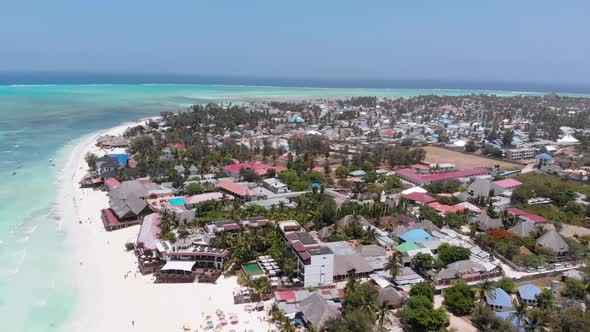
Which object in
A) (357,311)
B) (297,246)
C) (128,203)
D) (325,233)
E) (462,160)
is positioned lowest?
(462,160)

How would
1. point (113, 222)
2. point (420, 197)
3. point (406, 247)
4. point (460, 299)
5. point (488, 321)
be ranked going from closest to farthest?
point (488, 321), point (460, 299), point (406, 247), point (113, 222), point (420, 197)

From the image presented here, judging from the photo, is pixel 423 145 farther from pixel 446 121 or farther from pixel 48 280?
pixel 48 280

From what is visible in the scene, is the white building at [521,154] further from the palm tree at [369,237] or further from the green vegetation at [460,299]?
the green vegetation at [460,299]

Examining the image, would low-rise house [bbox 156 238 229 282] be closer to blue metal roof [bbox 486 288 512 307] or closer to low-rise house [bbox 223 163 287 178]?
blue metal roof [bbox 486 288 512 307]

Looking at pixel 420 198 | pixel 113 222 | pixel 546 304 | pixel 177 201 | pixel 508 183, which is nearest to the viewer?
pixel 546 304

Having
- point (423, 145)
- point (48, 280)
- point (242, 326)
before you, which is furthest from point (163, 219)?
point (423, 145)

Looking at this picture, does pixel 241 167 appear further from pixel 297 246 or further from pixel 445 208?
pixel 297 246

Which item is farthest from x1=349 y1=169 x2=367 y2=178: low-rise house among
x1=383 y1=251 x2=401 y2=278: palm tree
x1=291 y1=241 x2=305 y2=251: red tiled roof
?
x1=383 y1=251 x2=401 y2=278: palm tree

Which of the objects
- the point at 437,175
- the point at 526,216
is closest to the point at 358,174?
the point at 437,175
